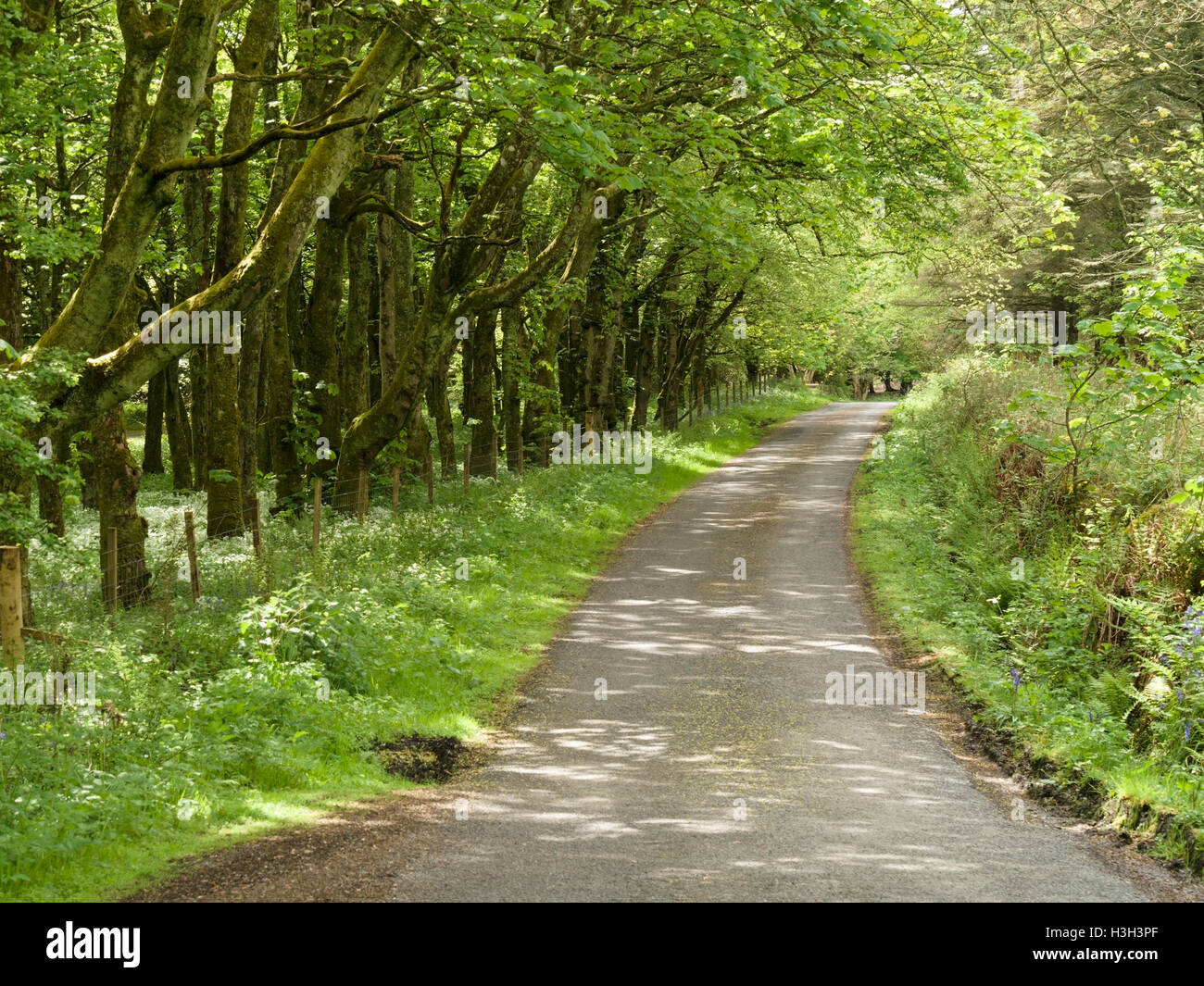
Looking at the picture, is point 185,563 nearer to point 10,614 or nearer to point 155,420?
point 10,614

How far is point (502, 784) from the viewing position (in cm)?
873

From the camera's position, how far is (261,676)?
9.60 metres

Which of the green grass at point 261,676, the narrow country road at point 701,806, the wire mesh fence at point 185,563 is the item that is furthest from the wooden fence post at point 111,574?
Answer: the narrow country road at point 701,806

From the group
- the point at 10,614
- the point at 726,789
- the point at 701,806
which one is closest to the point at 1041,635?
the point at 726,789

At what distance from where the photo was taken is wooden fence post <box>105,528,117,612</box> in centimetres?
1231

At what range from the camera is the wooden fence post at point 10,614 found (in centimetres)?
882

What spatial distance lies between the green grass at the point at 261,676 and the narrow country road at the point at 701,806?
0.60 metres

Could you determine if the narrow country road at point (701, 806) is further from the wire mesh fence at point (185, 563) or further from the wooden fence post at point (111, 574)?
the wooden fence post at point (111, 574)
